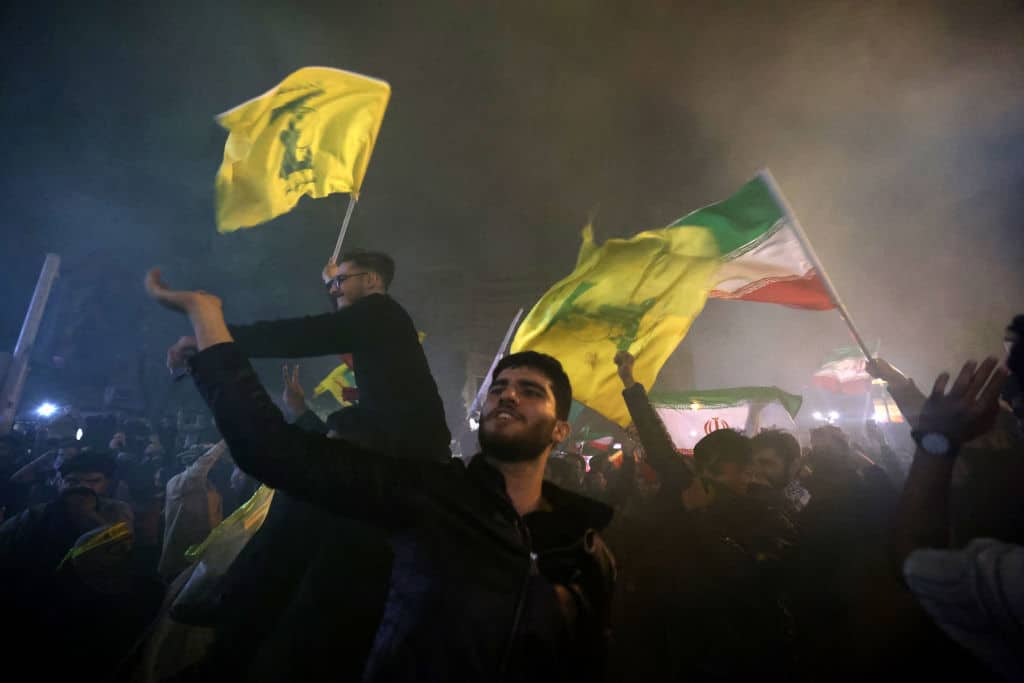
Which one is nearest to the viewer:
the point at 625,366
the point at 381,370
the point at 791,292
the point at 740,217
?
the point at 381,370

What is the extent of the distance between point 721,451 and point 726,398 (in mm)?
10610

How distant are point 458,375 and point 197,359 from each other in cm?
2044


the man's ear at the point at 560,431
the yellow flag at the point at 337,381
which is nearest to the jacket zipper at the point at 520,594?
the man's ear at the point at 560,431

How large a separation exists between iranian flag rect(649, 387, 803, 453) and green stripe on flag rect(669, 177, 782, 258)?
8.61 meters

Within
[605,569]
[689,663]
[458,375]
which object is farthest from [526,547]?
[458,375]

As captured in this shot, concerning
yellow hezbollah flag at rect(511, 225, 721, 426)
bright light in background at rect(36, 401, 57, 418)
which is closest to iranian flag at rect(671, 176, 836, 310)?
yellow hezbollah flag at rect(511, 225, 721, 426)

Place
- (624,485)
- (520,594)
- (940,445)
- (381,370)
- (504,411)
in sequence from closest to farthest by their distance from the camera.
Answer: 1. (520,594)
2. (940,445)
3. (504,411)
4. (381,370)
5. (624,485)

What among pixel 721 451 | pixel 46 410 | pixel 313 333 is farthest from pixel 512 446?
pixel 46 410

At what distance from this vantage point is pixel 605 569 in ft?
6.08

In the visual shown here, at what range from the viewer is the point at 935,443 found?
163 centimetres

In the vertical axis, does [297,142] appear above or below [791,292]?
above

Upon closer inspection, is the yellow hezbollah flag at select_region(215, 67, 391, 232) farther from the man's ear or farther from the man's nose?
the man's ear

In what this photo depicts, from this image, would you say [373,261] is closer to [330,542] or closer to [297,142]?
[330,542]

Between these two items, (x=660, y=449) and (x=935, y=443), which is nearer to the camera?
(x=935, y=443)
